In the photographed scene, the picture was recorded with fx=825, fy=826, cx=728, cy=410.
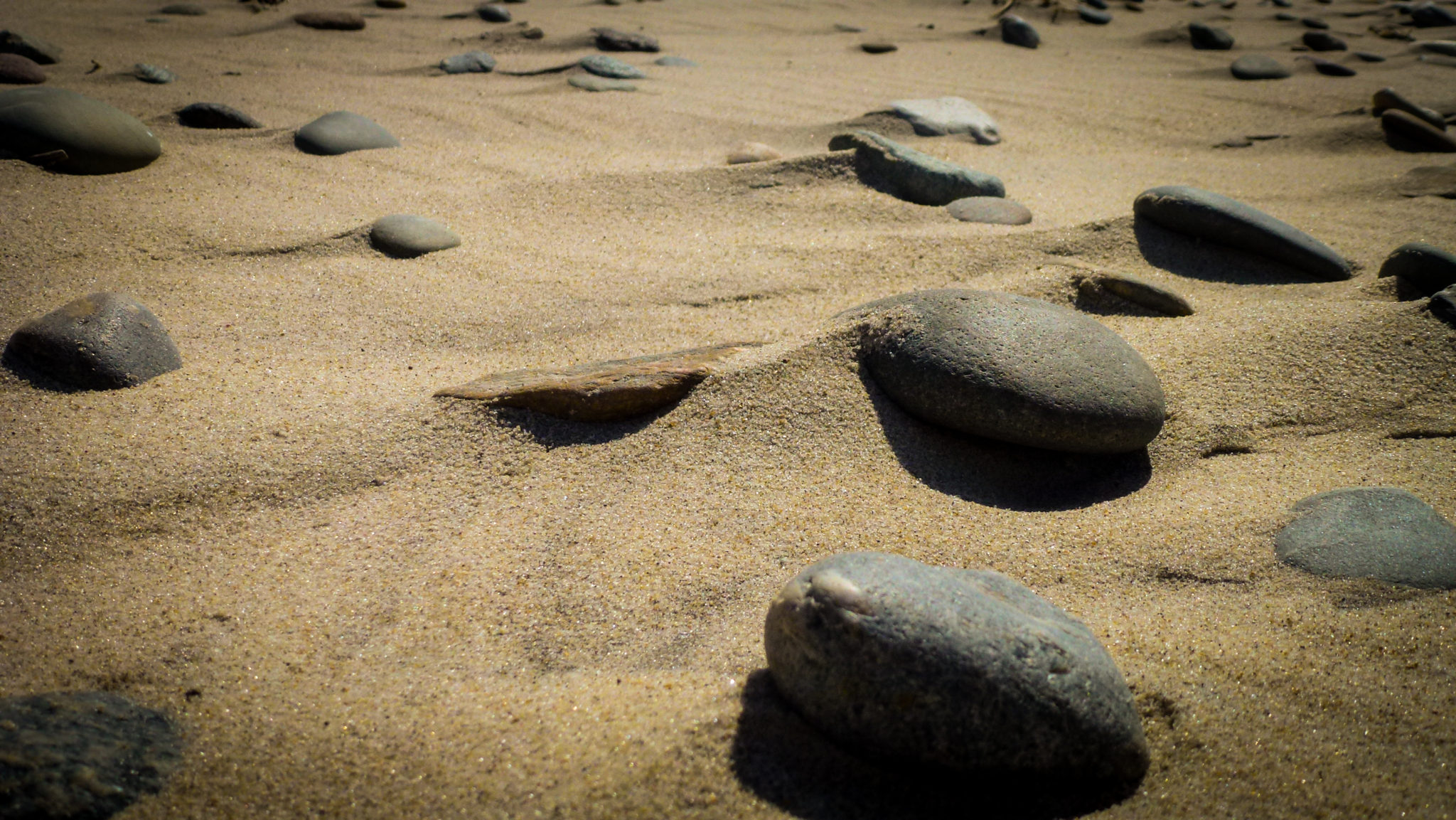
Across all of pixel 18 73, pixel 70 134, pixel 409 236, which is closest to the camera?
pixel 409 236

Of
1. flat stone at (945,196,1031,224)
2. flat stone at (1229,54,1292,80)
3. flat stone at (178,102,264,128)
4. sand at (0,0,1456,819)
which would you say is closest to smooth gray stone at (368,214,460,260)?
sand at (0,0,1456,819)

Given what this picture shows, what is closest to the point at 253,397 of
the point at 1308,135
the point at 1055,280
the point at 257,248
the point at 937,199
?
the point at 257,248

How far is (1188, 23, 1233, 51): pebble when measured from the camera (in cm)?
691

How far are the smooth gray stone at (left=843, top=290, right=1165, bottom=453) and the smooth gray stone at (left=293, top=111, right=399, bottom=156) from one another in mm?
2685

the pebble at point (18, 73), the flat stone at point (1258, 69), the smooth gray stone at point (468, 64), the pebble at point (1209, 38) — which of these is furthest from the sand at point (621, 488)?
the pebble at point (1209, 38)

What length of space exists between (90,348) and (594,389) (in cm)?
122

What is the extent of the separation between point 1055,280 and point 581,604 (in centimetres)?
195

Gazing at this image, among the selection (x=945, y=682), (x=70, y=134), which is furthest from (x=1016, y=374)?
(x=70, y=134)

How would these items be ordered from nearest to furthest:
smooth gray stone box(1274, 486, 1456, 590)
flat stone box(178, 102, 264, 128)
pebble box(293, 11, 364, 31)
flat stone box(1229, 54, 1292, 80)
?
smooth gray stone box(1274, 486, 1456, 590), flat stone box(178, 102, 264, 128), pebble box(293, 11, 364, 31), flat stone box(1229, 54, 1292, 80)

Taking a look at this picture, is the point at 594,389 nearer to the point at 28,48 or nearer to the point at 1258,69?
the point at 28,48

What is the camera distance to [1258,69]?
19.9 ft

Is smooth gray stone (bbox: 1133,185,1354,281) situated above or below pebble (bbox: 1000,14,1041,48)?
below

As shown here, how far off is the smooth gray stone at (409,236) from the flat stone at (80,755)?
5.87 feet

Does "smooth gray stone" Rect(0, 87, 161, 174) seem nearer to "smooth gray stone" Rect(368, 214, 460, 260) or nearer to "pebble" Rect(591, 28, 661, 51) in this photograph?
"smooth gray stone" Rect(368, 214, 460, 260)
